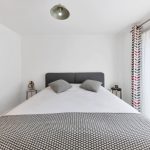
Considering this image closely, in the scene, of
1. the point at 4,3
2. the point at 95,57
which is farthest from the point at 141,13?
the point at 4,3

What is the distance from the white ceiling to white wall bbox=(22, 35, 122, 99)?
1.17ft

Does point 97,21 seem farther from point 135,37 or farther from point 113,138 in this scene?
point 113,138

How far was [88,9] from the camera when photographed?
7.90ft

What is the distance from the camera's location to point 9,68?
3361 mm

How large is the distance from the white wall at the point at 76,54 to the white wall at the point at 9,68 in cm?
38

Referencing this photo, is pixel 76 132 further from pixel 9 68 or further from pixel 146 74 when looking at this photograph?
pixel 9 68

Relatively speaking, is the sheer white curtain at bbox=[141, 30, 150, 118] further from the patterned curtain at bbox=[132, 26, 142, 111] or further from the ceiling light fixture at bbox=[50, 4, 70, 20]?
the ceiling light fixture at bbox=[50, 4, 70, 20]

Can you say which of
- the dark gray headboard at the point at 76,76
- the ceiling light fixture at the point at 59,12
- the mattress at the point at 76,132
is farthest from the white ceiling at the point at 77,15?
the mattress at the point at 76,132

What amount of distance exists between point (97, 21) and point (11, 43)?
6.87ft

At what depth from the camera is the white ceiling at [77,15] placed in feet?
7.32

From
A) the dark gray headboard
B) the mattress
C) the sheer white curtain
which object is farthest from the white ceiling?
the mattress

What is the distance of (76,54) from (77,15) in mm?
1312

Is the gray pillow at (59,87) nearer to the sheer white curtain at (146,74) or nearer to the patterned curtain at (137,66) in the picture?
the patterned curtain at (137,66)

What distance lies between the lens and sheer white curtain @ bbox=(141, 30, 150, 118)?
8.91ft
